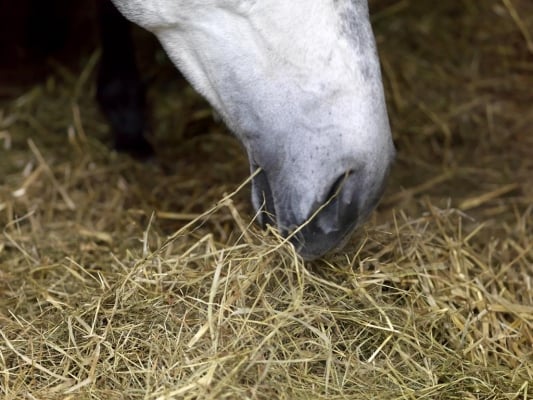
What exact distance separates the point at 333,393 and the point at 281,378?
0.09m

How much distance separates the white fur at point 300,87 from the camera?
1401mm

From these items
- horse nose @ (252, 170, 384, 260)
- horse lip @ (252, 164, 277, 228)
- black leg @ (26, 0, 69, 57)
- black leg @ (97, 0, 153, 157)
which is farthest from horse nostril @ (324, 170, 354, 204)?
black leg @ (26, 0, 69, 57)

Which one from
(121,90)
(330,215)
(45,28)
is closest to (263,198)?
(330,215)

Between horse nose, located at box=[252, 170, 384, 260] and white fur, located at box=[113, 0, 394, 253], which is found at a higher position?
white fur, located at box=[113, 0, 394, 253]

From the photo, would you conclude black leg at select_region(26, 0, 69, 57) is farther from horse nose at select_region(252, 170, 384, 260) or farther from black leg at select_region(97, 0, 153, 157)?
horse nose at select_region(252, 170, 384, 260)

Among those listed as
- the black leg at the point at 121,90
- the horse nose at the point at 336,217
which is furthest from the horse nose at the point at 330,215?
the black leg at the point at 121,90

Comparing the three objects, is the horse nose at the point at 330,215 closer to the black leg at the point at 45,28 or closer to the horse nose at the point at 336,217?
the horse nose at the point at 336,217

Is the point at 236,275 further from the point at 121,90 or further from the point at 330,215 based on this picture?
the point at 121,90

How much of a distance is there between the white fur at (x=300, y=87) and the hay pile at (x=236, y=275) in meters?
0.14

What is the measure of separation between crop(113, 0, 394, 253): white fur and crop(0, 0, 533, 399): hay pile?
0.14 m

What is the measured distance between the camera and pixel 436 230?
182 cm

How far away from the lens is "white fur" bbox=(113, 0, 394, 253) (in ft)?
4.60

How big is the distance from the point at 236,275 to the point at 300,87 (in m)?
0.32

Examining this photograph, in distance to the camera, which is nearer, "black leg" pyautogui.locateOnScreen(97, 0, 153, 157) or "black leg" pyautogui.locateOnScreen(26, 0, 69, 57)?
"black leg" pyautogui.locateOnScreen(97, 0, 153, 157)
